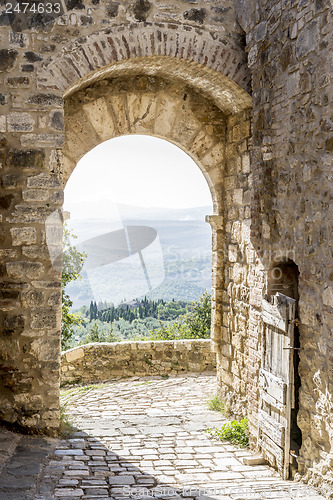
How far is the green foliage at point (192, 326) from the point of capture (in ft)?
36.6

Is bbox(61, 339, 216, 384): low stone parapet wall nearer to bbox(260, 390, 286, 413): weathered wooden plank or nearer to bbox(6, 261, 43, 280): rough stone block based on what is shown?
bbox(6, 261, 43, 280): rough stone block

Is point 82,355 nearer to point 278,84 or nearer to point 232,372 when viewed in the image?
point 232,372

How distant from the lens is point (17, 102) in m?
4.95

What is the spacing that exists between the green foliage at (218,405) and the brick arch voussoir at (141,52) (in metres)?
3.74

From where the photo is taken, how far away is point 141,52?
512cm

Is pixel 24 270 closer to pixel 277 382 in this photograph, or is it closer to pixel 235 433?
pixel 277 382

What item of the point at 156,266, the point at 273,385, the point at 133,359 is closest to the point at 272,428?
the point at 273,385

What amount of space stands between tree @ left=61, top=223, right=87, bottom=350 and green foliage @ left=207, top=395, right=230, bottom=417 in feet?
11.4

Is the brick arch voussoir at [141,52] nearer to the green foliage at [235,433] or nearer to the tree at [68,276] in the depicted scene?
the green foliage at [235,433]

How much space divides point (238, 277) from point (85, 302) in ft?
42.1

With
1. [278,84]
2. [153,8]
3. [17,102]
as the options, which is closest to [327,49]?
[278,84]

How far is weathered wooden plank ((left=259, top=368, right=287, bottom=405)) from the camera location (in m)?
4.46

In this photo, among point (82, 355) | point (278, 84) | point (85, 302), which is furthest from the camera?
point (85, 302)

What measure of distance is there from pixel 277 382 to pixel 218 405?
2227 millimetres
